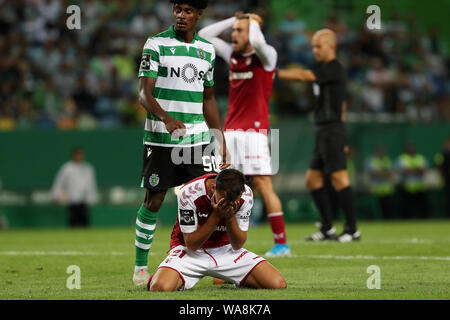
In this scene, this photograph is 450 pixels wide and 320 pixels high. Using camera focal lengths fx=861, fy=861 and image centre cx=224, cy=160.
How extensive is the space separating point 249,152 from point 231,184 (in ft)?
12.3

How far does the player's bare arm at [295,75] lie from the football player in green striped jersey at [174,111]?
9.71 feet

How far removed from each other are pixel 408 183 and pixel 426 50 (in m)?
4.69

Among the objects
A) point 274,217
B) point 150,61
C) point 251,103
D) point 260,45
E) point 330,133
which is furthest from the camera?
point 330,133

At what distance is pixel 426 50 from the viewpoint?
899 inches

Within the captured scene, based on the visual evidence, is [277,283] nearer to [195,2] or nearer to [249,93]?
[195,2]

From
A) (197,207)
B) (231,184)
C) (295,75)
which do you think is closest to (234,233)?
(197,207)

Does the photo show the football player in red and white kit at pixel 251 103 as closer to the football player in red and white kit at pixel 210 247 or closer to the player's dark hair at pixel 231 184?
the football player in red and white kit at pixel 210 247

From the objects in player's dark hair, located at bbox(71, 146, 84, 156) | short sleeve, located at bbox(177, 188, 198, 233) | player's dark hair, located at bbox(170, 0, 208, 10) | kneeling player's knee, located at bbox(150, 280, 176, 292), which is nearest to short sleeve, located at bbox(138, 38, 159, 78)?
player's dark hair, located at bbox(170, 0, 208, 10)

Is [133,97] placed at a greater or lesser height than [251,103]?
greater

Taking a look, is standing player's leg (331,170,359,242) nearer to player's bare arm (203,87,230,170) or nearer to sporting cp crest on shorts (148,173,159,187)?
player's bare arm (203,87,230,170)

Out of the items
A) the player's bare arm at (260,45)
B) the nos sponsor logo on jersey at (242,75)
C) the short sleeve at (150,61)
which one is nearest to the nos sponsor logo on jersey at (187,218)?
the short sleeve at (150,61)

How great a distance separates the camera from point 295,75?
10.5m

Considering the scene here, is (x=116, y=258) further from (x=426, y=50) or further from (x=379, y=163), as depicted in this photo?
(x=426, y=50)
